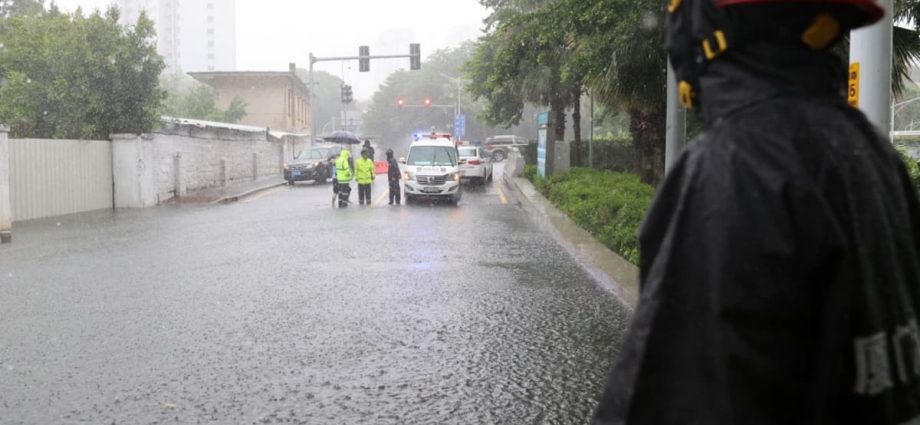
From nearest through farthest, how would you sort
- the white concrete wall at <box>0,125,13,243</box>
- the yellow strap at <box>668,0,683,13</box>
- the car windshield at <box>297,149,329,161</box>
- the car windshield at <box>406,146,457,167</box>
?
the yellow strap at <box>668,0,683,13</box>, the white concrete wall at <box>0,125,13,243</box>, the car windshield at <box>406,146,457,167</box>, the car windshield at <box>297,149,329,161</box>

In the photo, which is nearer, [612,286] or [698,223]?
[698,223]

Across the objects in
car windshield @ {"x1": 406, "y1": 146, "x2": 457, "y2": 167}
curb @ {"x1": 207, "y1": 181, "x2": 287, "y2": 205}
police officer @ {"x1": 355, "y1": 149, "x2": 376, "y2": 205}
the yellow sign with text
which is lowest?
curb @ {"x1": 207, "y1": 181, "x2": 287, "y2": 205}

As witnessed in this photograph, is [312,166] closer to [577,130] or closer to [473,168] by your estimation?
[473,168]

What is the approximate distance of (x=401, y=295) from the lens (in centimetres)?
856

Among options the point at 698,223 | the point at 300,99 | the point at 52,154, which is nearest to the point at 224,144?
the point at 52,154

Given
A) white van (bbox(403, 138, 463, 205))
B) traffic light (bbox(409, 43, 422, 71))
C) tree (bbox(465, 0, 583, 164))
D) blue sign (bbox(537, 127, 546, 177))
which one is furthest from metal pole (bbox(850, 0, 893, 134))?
traffic light (bbox(409, 43, 422, 71))

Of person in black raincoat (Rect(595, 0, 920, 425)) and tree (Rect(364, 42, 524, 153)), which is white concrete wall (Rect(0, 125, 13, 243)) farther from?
tree (Rect(364, 42, 524, 153))

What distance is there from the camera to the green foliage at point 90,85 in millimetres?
20453

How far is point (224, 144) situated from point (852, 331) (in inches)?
1171

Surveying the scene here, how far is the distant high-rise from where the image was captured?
148m

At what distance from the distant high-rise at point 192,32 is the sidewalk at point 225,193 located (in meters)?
125

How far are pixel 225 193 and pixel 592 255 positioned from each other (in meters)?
16.8

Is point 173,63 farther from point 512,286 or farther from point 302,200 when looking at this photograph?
point 512,286

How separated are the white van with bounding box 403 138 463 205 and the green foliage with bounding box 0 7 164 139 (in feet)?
22.8
